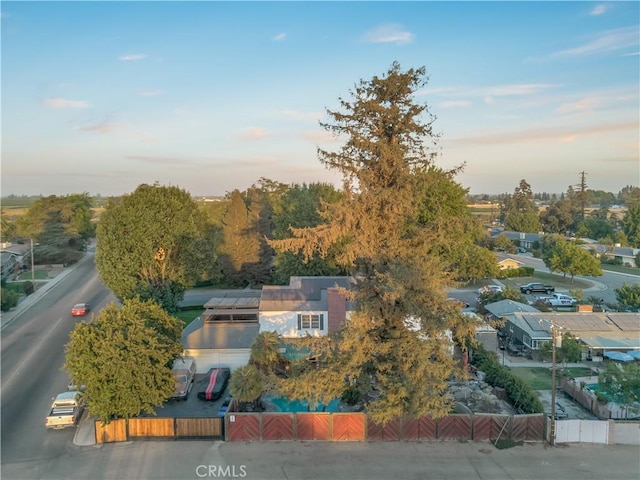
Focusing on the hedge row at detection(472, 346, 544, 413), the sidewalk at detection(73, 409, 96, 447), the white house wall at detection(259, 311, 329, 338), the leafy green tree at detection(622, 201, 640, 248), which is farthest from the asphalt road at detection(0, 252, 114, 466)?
the leafy green tree at detection(622, 201, 640, 248)

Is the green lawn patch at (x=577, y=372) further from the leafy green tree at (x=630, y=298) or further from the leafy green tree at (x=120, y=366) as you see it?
the leafy green tree at (x=120, y=366)

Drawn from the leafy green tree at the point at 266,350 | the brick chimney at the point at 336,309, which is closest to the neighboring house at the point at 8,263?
the leafy green tree at the point at 266,350

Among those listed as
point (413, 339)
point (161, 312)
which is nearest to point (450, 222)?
point (413, 339)

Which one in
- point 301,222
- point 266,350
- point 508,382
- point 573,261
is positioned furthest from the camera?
point 573,261

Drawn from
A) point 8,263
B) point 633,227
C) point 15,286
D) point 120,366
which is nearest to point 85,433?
point 120,366

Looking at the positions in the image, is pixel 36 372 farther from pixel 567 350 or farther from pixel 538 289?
pixel 538 289

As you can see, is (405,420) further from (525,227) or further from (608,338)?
(525,227)
